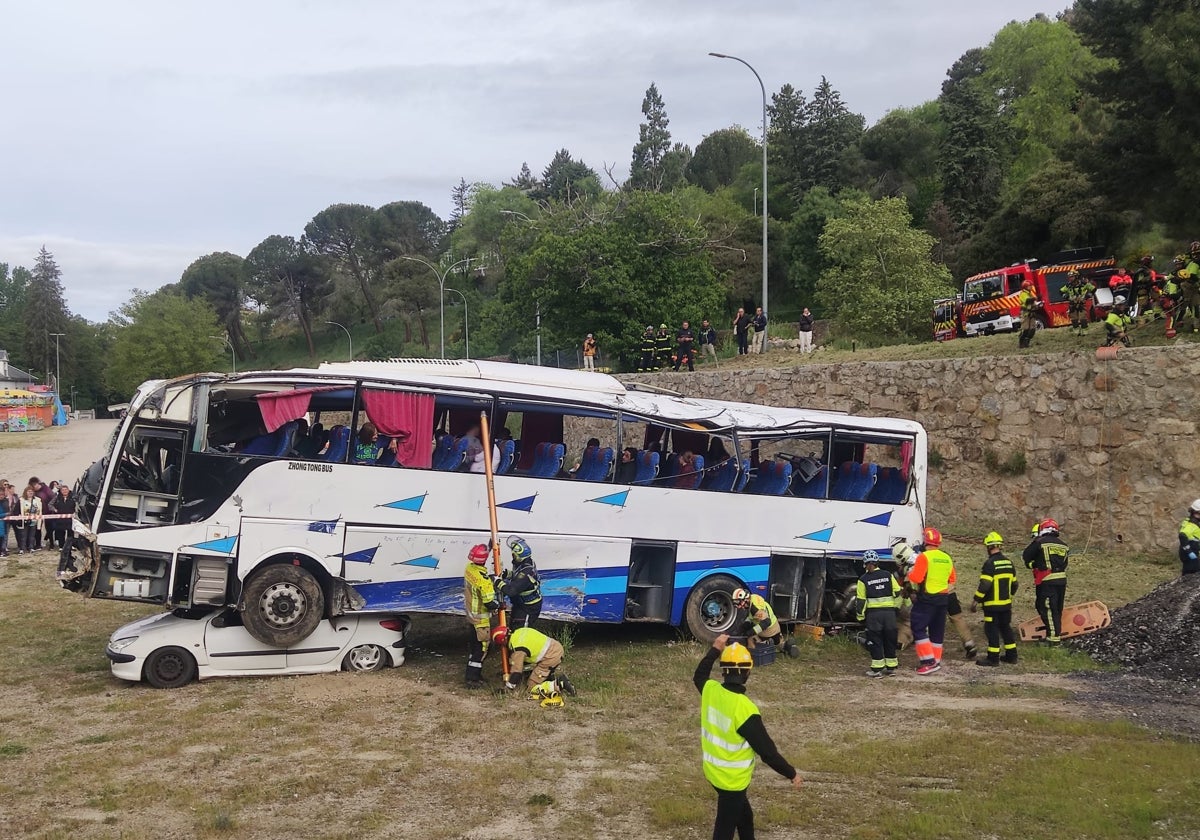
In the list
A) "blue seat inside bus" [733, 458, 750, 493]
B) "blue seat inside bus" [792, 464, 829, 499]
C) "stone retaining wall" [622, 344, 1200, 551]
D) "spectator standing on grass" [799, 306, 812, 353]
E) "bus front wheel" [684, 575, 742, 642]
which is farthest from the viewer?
"spectator standing on grass" [799, 306, 812, 353]

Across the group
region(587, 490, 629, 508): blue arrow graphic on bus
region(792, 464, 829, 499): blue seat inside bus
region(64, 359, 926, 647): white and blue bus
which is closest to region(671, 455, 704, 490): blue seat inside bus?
region(64, 359, 926, 647): white and blue bus

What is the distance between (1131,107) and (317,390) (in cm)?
1846

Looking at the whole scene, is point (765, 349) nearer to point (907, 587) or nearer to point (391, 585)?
point (907, 587)

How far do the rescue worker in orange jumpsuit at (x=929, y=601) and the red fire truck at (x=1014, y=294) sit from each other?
19523 mm

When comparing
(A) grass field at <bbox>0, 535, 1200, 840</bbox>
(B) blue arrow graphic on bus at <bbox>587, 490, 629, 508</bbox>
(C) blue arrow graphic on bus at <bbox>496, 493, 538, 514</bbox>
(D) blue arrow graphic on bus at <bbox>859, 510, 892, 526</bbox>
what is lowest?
(A) grass field at <bbox>0, 535, 1200, 840</bbox>

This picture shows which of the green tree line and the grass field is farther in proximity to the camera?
the green tree line

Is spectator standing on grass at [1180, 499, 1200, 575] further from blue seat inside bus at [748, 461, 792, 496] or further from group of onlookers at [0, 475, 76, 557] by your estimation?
group of onlookers at [0, 475, 76, 557]

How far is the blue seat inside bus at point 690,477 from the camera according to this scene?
42.0ft

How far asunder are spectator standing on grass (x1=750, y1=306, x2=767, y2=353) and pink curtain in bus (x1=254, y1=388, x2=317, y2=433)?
2169cm

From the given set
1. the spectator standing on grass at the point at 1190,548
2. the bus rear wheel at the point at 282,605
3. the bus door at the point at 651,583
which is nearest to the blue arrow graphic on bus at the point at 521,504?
the bus door at the point at 651,583

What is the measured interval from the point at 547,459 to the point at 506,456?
601mm

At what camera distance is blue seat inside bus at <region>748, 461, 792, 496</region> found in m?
13.3

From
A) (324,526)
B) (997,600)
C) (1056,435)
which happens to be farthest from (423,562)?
(1056,435)

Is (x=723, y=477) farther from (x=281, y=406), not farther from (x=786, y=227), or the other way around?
(x=786, y=227)
